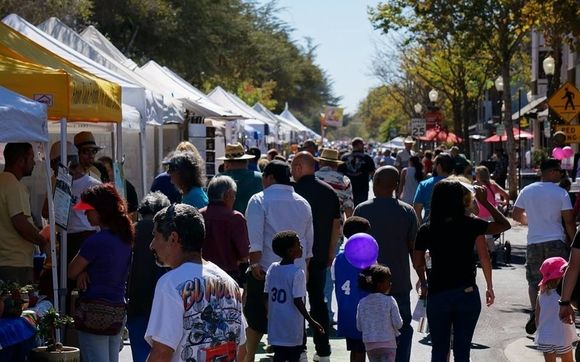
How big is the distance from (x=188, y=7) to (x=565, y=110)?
21.9 metres

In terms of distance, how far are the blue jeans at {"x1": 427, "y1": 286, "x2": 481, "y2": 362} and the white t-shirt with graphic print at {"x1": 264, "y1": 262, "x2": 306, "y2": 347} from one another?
1.18m

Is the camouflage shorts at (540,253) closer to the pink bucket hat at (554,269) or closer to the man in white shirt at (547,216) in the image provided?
the man in white shirt at (547,216)

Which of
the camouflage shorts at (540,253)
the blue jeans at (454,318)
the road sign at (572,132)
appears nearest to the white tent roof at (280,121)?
the road sign at (572,132)

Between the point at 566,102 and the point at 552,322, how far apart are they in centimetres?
1453

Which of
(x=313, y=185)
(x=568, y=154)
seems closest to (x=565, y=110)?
(x=568, y=154)

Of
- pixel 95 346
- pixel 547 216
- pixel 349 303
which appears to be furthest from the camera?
pixel 547 216

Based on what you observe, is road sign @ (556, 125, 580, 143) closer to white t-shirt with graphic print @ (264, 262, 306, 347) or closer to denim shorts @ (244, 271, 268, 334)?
denim shorts @ (244, 271, 268, 334)

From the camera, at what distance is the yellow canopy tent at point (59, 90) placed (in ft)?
30.2

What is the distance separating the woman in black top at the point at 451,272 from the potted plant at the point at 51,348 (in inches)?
104

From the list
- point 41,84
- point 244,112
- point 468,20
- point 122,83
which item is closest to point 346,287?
point 41,84

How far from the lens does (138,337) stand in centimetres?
848

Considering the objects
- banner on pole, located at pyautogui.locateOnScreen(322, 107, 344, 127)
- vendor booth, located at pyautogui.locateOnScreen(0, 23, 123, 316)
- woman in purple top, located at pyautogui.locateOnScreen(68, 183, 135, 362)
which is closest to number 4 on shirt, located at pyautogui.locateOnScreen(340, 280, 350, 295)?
woman in purple top, located at pyautogui.locateOnScreen(68, 183, 135, 362)

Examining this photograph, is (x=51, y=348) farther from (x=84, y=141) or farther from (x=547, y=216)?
(x=547, y=216)

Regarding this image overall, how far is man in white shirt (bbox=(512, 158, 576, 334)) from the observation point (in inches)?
469
